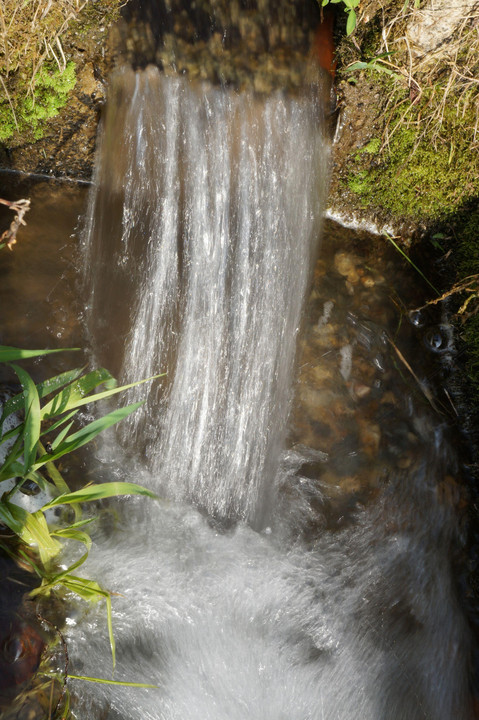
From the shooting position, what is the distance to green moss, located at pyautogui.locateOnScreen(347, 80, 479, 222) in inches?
122

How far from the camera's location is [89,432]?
2316 millimetres

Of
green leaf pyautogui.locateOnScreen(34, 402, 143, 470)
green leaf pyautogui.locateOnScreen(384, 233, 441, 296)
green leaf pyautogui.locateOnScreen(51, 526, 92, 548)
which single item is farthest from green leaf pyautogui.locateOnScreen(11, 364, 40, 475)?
green leaf pyautogui.locateOnScreen(384, 233, 441, 296)

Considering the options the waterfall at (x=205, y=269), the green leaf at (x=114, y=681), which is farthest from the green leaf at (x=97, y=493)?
the green leaf at (x=114, y=681)

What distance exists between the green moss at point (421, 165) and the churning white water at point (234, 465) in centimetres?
32

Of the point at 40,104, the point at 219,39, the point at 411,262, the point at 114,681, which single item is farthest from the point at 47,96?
the point at 114,681

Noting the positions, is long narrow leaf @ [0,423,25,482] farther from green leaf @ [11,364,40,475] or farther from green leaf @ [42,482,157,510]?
green leaf @ [42,482,157,510]

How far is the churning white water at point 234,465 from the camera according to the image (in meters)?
2.71

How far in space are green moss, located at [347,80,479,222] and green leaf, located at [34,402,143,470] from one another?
2.07 metres

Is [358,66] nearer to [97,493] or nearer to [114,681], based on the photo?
[97,493]

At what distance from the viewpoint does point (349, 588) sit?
2990 millimetres

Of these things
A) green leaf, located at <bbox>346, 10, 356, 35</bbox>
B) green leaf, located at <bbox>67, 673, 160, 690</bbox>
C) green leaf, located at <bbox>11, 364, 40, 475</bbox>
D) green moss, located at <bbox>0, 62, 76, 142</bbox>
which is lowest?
green leaf, located at <bbox>67, 673, 160, 690</bbox>

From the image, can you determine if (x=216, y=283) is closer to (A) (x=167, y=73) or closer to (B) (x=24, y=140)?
(A) (x=167, y=73)

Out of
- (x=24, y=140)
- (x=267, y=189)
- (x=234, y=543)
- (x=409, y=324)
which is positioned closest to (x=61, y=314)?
(x=24, y=140)

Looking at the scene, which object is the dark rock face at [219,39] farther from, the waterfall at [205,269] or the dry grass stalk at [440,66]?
the dry grass stalk at [440,66]
